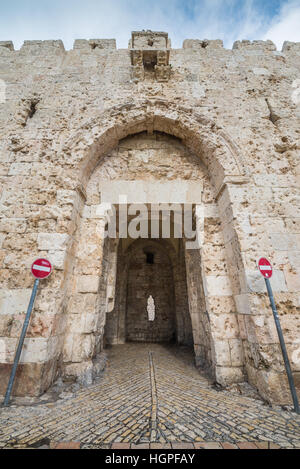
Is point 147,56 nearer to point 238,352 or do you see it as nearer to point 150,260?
point 238,352

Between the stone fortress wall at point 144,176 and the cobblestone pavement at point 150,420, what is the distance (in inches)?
14.1

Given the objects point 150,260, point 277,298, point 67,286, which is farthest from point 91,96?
point 150,260

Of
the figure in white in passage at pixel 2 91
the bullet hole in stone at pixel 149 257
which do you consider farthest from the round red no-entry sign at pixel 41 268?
the bullet hole in stone at pixel 149 257

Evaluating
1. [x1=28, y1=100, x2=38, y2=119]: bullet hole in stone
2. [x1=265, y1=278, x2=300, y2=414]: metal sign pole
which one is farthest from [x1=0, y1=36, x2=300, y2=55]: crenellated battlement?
[x1=265, y1=278, x2=300, y2=414]: metal sign pole

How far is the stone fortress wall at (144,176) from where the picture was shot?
2477mm

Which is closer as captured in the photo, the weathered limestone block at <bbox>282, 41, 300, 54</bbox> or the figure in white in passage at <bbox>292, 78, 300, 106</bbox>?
the figure in white in passage at <bbox>292, 78, 300, 106</bbox>

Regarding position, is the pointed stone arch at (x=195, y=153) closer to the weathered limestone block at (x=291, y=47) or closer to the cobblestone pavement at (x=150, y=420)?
the cobblestone pavement at (x=150, y=420)

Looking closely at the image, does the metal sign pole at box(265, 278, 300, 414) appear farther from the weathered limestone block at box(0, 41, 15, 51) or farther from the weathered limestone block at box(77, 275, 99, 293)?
the weathered limestone block at box(0, 41, 15, 51)

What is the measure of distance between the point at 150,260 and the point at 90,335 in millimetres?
6005

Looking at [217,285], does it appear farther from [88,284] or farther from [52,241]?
[52,241]

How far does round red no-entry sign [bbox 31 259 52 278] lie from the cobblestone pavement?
1.40m

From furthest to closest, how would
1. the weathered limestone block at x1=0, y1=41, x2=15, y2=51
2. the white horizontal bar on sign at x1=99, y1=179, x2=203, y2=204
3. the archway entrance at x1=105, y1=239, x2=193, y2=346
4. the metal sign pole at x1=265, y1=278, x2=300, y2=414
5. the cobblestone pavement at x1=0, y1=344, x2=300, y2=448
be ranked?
1. the archway entrance at x1=105, y1=239, x2=193, y2=346
2. the weathered limestone block at x1=0, y1=41, x2=15, y2=51
3. the white horizontal bar on sign at x1=99, y1=179, x2=203, y2=204
4. the metal sign pole at x1=265, y1=278, x2=300, y2=414
5. the cobblestone pavement at x1=0, y1=344, x2=300, y2=448

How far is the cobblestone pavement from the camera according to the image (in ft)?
4.84
